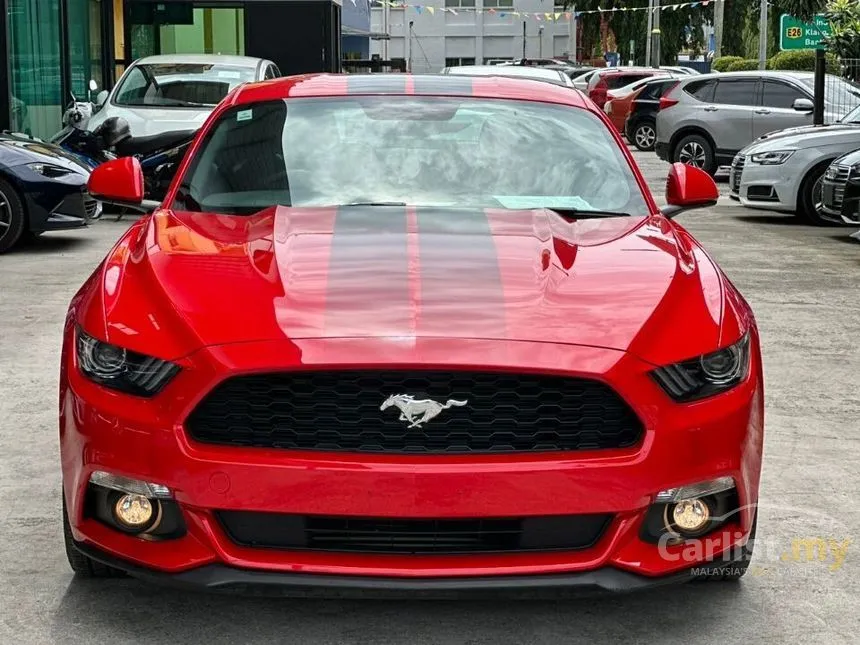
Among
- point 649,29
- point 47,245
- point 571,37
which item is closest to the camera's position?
point 47,245

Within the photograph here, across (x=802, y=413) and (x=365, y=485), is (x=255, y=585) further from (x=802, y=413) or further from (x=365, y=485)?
(x=802, y=413)

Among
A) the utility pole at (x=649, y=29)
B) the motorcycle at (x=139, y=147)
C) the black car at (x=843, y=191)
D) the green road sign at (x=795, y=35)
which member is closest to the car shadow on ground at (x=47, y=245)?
the motorcycle at (x=139, y=147)

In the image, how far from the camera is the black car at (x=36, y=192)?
39.0ft

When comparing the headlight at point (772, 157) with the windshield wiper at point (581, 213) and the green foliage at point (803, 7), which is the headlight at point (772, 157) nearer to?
the windshield wiper at point (581, 213)

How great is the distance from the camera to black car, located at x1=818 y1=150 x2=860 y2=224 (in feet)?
A: 42.1

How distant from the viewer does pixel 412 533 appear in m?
3.60

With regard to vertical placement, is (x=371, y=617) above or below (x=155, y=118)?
below

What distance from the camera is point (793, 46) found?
3506 centimetres

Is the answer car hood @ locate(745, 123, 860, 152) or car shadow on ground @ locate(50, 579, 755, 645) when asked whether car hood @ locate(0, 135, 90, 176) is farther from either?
car shadow on ground @ locate(50, 579, 755, 645)

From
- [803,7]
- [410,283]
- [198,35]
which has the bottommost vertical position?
[410,283]

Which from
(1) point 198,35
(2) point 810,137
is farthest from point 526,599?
(1) point 198,35

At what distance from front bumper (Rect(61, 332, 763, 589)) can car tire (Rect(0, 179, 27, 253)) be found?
339 inches

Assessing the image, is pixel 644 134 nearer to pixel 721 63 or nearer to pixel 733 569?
pixel 733 569

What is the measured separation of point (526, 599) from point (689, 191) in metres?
2.15
